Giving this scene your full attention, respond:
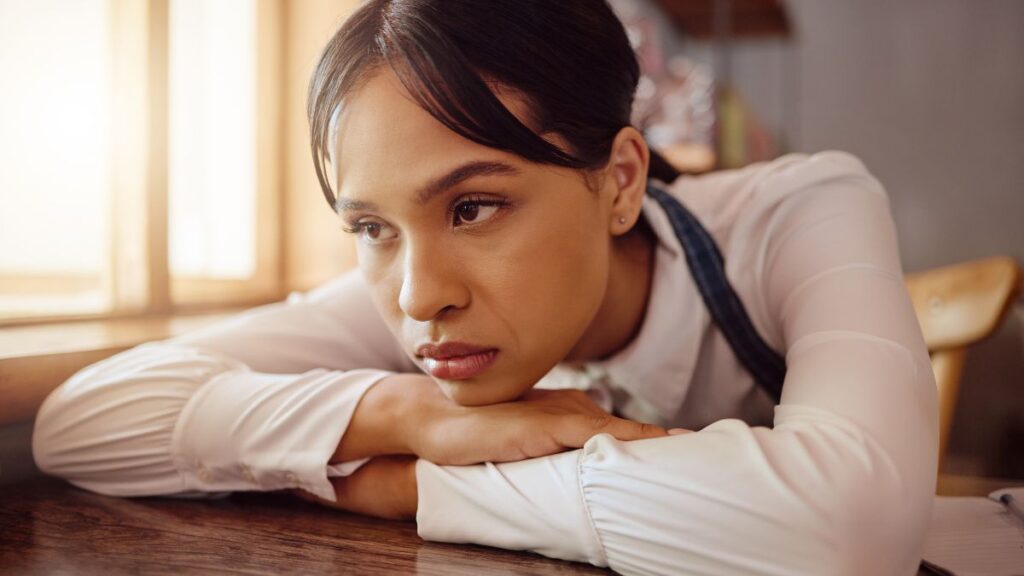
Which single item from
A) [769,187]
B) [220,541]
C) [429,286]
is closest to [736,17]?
[769,187]

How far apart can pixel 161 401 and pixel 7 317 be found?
0.51 meters

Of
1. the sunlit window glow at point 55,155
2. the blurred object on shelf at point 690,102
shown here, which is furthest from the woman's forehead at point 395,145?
the blurred object on shelf at point 690,102

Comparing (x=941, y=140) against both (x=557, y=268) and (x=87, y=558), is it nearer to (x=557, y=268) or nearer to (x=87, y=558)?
(x=557, y=268)

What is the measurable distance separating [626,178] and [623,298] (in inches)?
7.6

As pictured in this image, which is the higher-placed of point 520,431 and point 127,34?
point 127,34

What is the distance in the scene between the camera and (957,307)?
1.16 meters

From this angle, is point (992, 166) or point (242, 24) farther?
point (992, 166)

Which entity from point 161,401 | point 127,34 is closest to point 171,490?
point 161,401

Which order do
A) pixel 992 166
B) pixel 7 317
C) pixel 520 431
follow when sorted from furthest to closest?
pixel 992 166, pixel 7 317, pixel 520 431

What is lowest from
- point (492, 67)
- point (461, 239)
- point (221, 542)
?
point (221, 542)

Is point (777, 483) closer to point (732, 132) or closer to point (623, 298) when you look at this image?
point (623, 298)

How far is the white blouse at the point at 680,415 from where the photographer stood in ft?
1.84

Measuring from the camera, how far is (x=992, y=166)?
11.8 ft

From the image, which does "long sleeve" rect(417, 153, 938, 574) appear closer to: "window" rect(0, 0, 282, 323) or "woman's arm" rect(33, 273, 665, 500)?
"woman's arm" rect(33, 273, 665, 500)
